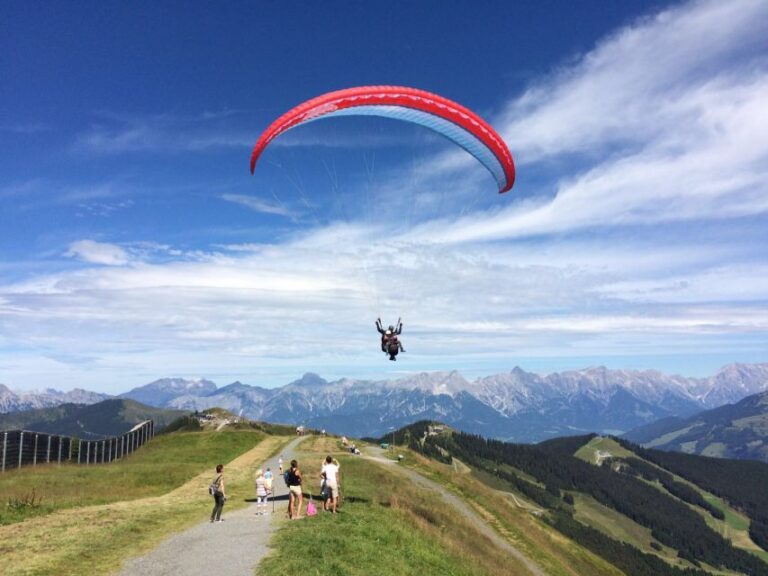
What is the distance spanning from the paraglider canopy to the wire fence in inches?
1244

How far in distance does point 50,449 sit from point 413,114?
1645 inches

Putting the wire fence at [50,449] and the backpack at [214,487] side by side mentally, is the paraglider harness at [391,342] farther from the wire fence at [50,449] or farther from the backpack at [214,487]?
the wire fence at [50,449]

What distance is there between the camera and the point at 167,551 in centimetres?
1820

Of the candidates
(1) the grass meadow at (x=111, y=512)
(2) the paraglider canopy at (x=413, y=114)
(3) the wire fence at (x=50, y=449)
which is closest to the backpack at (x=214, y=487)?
(1) the grass meadow at (x=111, y=512)

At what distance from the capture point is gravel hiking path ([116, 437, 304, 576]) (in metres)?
16.1

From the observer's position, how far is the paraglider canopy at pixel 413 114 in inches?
990

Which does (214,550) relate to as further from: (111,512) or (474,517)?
(474,517)

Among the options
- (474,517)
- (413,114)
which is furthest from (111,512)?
(474,517)

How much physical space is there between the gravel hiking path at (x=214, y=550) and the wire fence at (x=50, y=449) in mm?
25634

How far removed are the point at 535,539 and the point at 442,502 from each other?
450 inches

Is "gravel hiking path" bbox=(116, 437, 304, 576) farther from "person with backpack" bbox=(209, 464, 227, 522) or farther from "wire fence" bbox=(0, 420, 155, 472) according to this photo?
"wire fence" bbox=(0, 420, 155, 472)

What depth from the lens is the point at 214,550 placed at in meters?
18.2

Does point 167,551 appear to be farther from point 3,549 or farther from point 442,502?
point 442,502

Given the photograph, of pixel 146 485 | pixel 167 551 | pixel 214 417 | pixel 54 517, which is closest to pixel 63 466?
pixel 146 485
